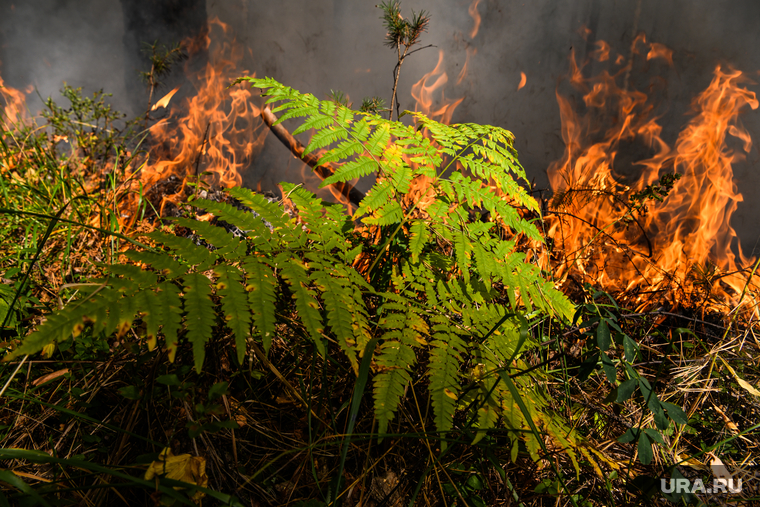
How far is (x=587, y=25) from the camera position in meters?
4.04

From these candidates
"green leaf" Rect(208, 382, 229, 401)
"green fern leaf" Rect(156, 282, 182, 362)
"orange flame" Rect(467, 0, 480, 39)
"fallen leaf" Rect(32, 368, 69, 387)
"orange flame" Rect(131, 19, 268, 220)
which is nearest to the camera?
"green fern leaf" Rect(156, 282, 182, 362)

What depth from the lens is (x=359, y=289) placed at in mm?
988

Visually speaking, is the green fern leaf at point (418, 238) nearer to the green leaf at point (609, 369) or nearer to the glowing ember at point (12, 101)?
the green leaf at point (609, 369)

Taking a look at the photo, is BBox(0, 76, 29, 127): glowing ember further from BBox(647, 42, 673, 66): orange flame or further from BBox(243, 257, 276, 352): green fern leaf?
BBox(647, 42, 673, 66): orange flame

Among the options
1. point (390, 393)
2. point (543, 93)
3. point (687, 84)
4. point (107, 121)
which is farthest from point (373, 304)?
point (687, 84)

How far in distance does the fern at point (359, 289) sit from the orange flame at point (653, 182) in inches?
76.6

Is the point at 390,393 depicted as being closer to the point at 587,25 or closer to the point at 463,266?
the point at 463,266

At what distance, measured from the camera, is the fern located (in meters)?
0.71

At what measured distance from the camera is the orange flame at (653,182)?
9.89ft

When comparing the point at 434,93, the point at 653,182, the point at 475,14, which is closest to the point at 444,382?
the point at 653,182

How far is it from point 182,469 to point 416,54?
4.96m

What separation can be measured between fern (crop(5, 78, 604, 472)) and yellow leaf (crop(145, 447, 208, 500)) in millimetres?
345

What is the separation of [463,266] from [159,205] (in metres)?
3.27

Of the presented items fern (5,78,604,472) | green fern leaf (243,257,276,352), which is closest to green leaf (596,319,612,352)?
fern (5,78,604,472)
